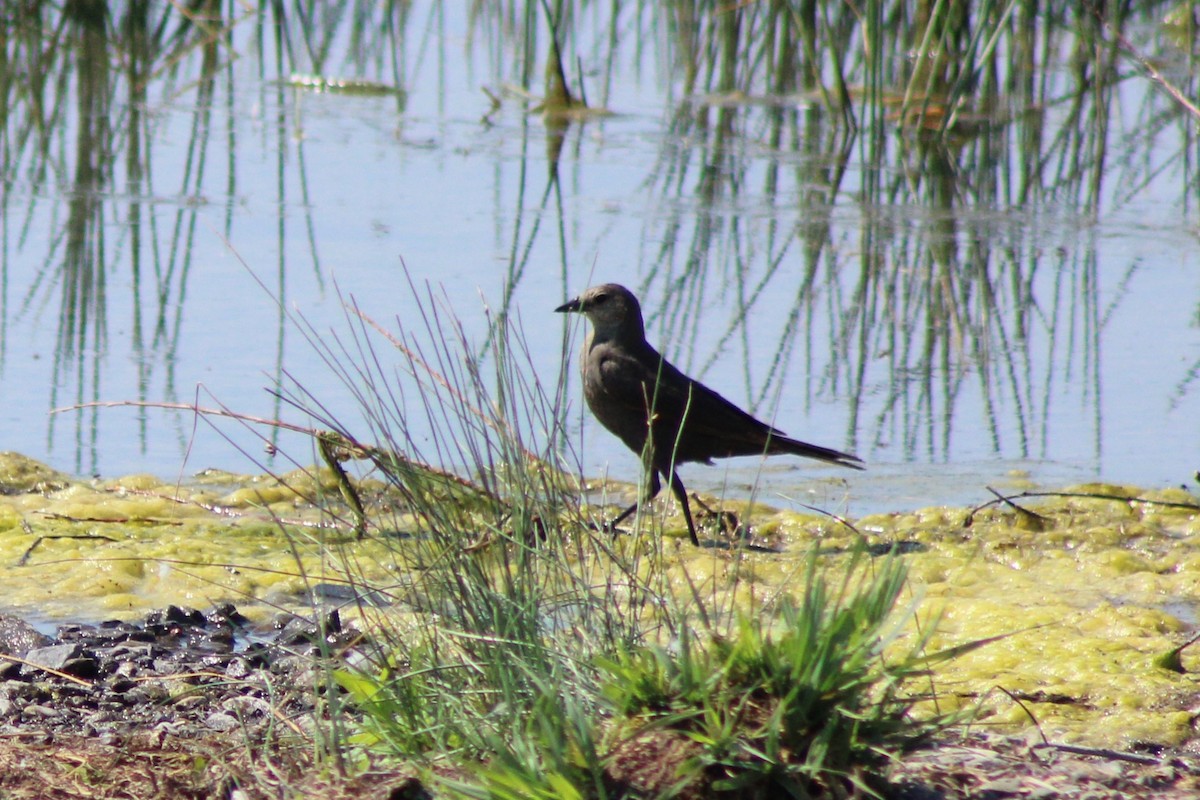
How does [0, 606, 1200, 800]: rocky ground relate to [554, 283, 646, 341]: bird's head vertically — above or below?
below

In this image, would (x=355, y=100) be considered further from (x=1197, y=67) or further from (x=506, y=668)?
(x=506, y=668)

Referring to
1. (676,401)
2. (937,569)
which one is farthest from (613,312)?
(937,569)

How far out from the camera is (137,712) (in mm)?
3543

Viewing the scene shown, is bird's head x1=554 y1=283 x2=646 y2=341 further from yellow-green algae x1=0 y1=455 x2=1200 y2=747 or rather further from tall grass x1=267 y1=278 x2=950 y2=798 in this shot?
tall grass x1=267 y1=278 x2=950 y2=798

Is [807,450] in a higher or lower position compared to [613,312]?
lower

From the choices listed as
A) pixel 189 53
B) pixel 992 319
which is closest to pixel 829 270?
pixel 992 319

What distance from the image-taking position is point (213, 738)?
3.18 meters

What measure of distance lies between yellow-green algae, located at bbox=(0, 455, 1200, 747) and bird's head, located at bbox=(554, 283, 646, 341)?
2.15 feet

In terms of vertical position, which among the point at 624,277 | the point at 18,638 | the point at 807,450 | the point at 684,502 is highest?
the point at 624,277

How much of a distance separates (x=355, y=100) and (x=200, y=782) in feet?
26.0

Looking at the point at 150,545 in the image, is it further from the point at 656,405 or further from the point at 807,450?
the point at 807,450

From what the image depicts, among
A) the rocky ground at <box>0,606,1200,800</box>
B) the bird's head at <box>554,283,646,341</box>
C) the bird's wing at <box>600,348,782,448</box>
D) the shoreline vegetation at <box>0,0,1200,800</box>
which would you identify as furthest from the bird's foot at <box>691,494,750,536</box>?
the rocky ground at <box>0,606,1200,800</box>

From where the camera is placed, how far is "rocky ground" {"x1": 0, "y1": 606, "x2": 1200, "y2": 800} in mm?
2736

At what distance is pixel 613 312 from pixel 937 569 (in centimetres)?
143
